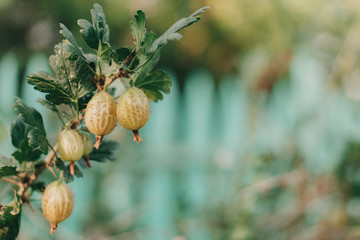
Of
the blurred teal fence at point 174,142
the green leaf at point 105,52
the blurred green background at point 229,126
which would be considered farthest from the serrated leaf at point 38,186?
the blurred teal fence at point 174,142

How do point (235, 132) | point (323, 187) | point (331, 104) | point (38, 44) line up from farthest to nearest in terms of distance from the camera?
point (235, 132) → point (38, 44) → point (331, 104) → point (323, 187)

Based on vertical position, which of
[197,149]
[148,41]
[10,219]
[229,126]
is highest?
[229,126]

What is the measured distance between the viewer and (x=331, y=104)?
111cm

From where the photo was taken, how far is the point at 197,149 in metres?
1.64

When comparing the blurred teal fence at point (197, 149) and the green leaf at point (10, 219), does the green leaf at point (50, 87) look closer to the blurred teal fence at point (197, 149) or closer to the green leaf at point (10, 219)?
the green leaf at point (10, 219)

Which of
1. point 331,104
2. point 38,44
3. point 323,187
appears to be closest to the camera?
point 323,187

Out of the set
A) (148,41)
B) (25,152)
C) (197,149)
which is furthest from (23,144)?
(197,149)

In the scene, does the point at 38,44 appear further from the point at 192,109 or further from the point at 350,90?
the point at 350,90

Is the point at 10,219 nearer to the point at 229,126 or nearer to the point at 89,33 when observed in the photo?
the point at 89,33

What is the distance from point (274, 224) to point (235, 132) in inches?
24.9

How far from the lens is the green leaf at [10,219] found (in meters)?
0.24

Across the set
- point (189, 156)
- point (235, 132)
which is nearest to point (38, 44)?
point (189, 156)

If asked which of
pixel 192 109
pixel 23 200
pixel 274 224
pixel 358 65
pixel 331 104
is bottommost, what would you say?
pixel 23 200

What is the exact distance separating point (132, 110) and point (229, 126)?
1.45 metres
